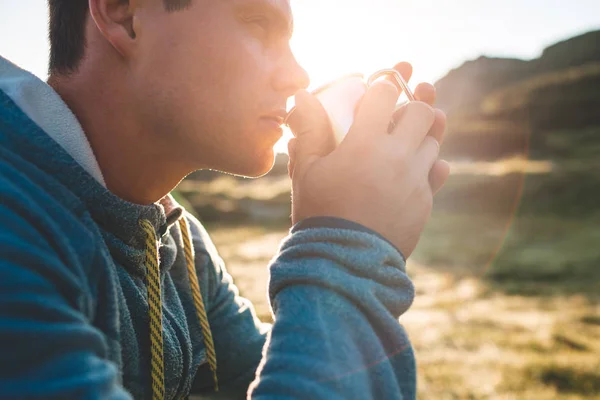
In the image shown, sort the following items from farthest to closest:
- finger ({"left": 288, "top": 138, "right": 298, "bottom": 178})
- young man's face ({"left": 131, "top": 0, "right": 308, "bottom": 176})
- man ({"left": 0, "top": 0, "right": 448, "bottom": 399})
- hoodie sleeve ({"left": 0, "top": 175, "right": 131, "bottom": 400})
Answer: young man's face ({"left": 131, "top": 0, "right": 308, "bottom": 176}) < finger ({"left": 288, "top": 138, "right": 298, "bottom": 178}) < man ({"left": 0, "top": 0, "right": 448, "bottom": 399}) < hoodie sleeve ({"left": 0, "top": 175, "right": 131, "bottom": 400})

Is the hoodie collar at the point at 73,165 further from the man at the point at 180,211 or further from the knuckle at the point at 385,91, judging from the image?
the knuckle at the point at 385,91

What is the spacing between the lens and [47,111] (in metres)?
1.19

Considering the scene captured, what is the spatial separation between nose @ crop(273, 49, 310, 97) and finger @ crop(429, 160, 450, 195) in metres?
0.50

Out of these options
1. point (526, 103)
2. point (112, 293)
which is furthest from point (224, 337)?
point (526, 103)

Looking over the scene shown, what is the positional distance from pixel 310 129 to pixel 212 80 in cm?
38

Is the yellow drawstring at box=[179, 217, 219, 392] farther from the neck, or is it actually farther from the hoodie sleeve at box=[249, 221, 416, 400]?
the hoodie sleeve at box=[249, 221, 416, 400]

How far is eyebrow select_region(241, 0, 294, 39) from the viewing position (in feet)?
4.76

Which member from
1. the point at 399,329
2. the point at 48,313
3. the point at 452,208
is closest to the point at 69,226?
the point at 48,313

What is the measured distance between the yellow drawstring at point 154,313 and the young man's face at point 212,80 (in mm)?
312

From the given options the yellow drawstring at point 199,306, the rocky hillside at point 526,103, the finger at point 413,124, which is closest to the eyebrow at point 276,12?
the finger at point 413,124

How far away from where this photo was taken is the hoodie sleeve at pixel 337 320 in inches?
36.3

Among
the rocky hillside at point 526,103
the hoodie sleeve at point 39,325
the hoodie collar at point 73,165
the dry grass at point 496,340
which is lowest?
the dry grass at point 496,340

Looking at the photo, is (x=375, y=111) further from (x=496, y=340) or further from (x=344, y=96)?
(x=496, y=340)

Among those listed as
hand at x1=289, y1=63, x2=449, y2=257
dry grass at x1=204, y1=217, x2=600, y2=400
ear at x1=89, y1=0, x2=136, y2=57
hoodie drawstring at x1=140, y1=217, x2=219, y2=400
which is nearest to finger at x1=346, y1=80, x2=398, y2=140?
hand at x1=289, y1=63, x2=449, y2=257
